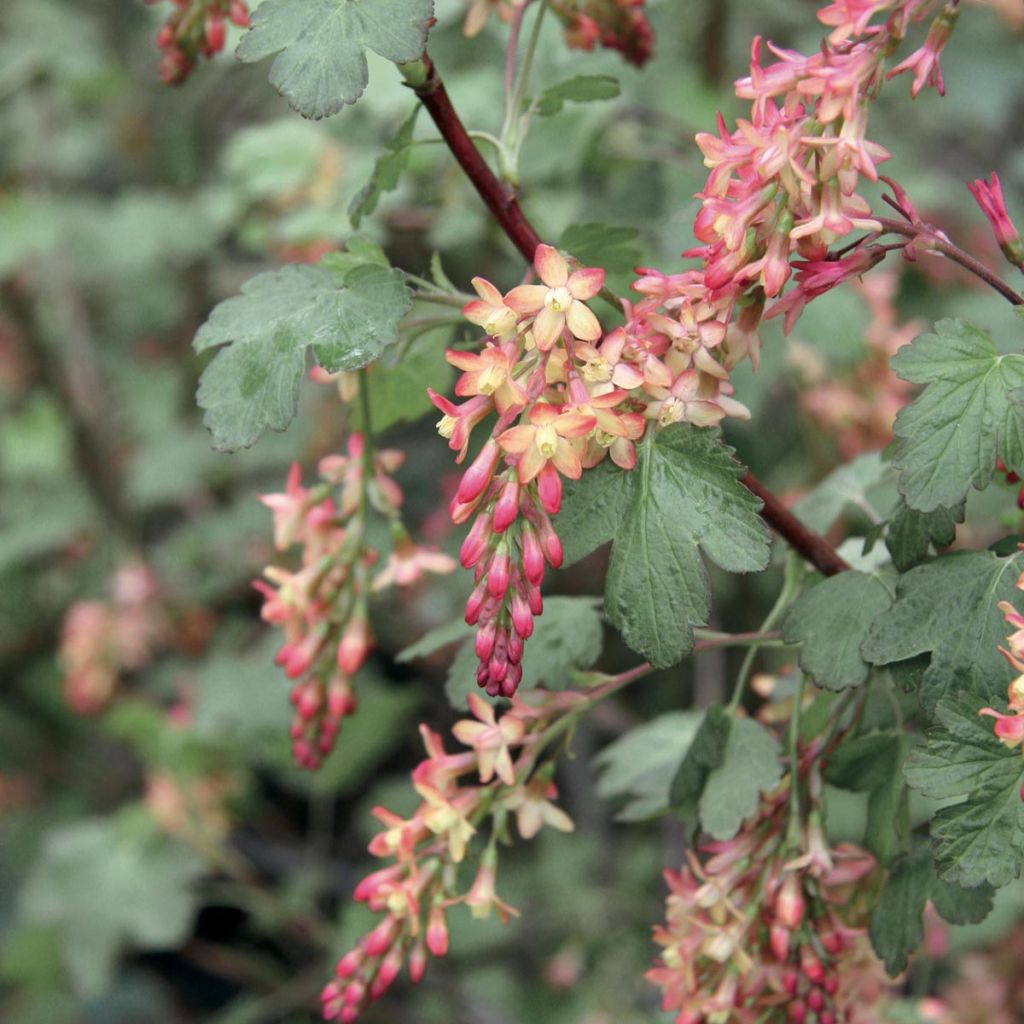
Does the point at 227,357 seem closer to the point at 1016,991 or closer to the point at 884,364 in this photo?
the point at 884,364

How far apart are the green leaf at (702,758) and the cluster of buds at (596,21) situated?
61 centimetres

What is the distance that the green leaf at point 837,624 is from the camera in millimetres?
824

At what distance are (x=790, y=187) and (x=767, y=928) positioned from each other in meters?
0.54

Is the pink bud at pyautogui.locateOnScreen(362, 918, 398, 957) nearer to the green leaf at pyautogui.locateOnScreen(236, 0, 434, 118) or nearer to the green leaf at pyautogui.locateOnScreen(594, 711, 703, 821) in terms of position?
the green leaf at pyautogui.locateOnScreen(594, 711, 703, 821)

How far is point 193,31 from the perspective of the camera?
1057 millimetres

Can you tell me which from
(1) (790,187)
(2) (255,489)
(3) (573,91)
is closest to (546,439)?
(1) (790,187)

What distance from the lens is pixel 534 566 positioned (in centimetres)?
73

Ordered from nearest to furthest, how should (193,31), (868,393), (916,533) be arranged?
1. (916,533)
2. (193,31)
3. (868,393)

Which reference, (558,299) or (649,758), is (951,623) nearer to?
(558,299)

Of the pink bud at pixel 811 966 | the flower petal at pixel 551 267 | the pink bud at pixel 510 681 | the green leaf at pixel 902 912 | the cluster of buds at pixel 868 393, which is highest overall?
the flower petal at pixel 551 267

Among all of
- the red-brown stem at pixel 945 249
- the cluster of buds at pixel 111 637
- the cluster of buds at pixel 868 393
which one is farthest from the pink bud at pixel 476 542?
the cluster of buds at pixel 111 637

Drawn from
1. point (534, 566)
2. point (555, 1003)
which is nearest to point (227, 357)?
point (534, 566)

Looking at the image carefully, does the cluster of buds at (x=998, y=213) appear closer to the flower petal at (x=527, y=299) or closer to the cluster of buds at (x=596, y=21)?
the flower petal at (x=527, y=299)

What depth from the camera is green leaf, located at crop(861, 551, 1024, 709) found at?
2.53ft
